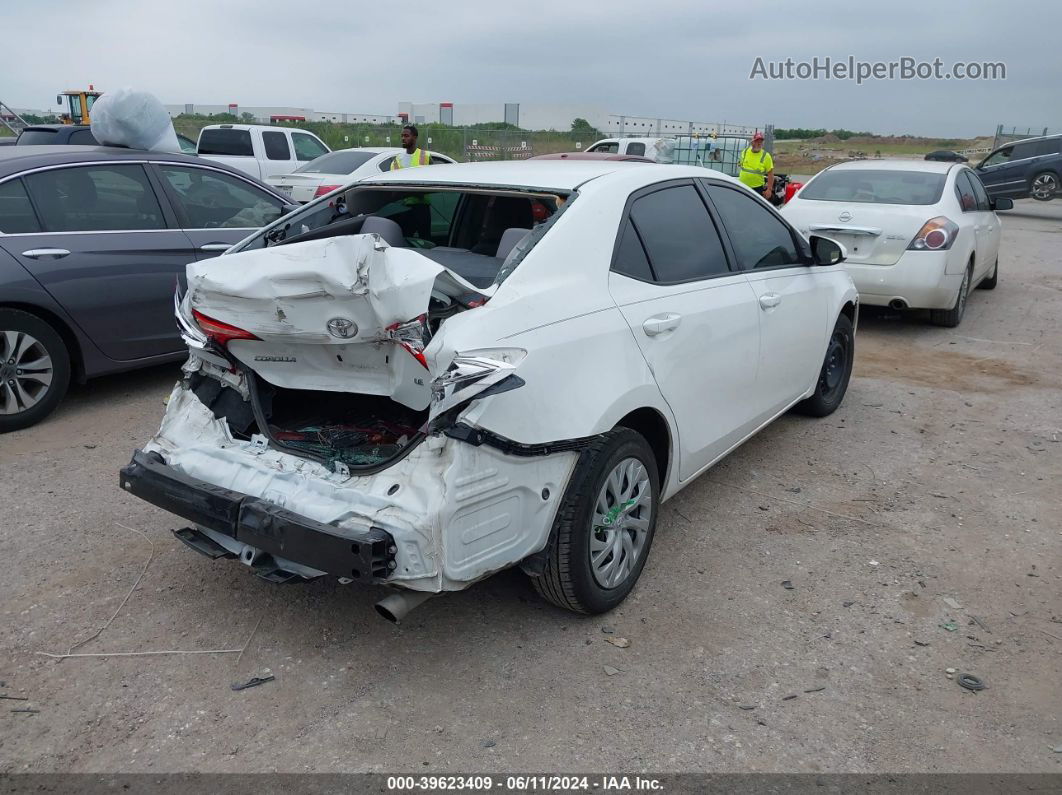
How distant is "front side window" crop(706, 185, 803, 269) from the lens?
4.43 m

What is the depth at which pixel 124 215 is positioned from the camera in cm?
580

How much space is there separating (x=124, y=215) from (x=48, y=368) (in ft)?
3.84

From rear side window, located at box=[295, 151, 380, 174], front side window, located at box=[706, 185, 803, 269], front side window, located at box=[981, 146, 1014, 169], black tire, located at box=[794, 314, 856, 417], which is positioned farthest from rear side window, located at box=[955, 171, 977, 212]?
front side window, located at box=[981, 146, 1014, 169]

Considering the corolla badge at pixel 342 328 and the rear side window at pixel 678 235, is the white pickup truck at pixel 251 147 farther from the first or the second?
the corolla badge at pixel 342 328

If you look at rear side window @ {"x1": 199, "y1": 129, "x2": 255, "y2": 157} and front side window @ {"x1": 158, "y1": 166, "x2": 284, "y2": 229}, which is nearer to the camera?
front side window @ {"x1": 158, "y1": 166, "x2": 284, "y2": 229}

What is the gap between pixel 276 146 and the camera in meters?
15.0

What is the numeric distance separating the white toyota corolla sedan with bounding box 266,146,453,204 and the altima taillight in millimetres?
6334

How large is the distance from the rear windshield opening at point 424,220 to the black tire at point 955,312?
601cm

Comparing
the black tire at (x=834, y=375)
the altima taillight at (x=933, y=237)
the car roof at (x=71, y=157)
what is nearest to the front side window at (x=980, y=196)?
the altima taillight at (x=933, y=237)

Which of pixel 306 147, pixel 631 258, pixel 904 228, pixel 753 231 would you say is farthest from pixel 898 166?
pixel 306 147

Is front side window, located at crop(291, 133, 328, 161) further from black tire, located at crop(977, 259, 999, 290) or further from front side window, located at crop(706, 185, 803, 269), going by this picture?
front side window, located at crop(706, 185, 803, 269)

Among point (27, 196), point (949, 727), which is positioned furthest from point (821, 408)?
point (27, 196)

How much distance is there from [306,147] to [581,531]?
1416cm

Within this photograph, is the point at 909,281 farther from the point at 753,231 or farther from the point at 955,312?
the point at 753,231
